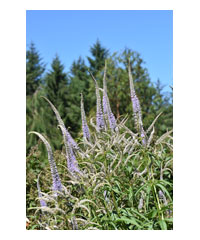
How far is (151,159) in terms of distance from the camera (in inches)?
67.8

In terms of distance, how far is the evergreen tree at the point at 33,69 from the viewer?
14438 mm

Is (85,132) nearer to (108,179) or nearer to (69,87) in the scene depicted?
(108,179)

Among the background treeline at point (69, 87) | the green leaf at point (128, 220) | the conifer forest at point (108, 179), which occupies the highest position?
the background treeline at point (69, 87)

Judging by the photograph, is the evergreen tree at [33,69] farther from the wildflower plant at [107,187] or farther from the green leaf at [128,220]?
the green leaf at [128,220]

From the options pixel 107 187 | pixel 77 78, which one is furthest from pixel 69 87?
pixel 107 187

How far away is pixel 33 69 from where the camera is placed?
1683 cm

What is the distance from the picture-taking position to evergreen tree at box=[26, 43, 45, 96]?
14438mm

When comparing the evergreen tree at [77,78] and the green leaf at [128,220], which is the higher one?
the evergreen tree at [77,78]
